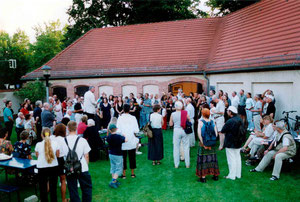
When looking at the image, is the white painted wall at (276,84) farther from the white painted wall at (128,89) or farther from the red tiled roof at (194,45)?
the white painted wall at (128,89)

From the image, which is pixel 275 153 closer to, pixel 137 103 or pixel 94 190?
pixel 94 190

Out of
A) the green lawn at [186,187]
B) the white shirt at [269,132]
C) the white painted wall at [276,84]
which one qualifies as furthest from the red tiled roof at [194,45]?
the green lawn at [186,187]

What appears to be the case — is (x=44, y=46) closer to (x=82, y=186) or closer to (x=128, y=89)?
(x=128, y=89)

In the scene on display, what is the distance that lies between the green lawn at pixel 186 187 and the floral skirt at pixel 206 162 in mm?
288

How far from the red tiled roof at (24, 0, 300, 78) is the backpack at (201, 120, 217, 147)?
5091mm

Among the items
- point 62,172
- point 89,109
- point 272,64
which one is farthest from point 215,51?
point 62,172

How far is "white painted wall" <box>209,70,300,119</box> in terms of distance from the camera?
9.46m

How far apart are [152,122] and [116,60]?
12935 millimetres

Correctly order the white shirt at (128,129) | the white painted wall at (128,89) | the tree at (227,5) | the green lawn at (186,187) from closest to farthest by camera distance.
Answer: the green lawn at (186,187) < the white shirt at (128,129) < the white painted wall at (128,89) < the tree at (227,5)

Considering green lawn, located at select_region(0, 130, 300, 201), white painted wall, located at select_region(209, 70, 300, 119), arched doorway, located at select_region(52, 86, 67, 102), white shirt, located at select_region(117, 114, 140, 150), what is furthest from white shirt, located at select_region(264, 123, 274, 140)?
arched doorway, located at select_region(52, 86, 67, 102)

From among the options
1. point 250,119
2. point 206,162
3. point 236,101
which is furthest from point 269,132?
point 250,119

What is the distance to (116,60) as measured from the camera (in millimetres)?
19609

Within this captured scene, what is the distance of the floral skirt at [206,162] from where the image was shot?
651 cm

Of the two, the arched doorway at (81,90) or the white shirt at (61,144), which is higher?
the arched doorway at (81,90)
